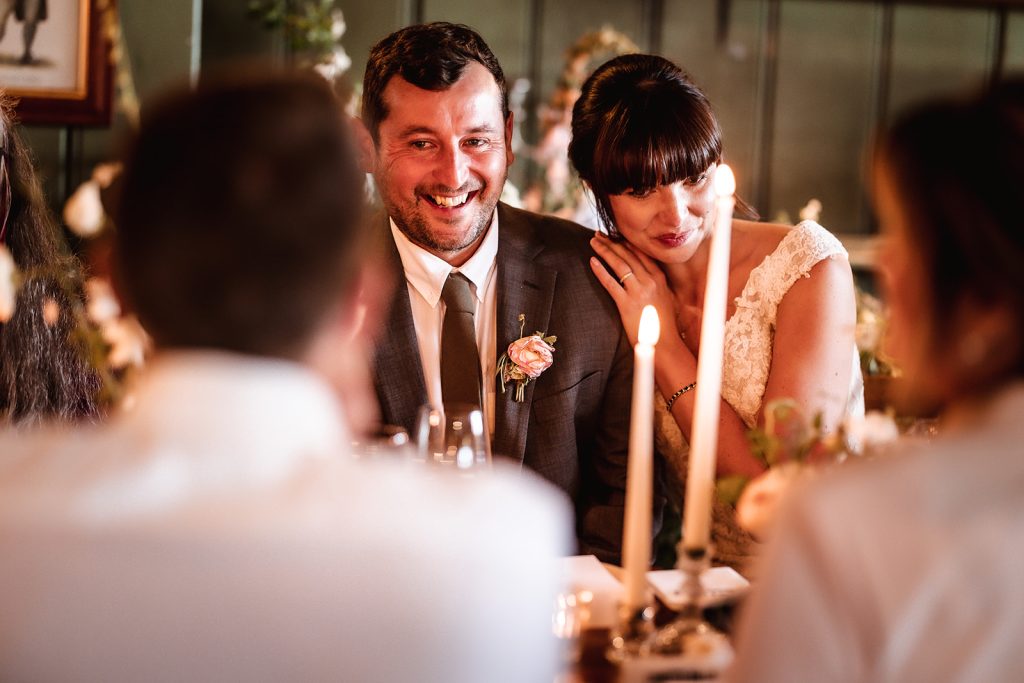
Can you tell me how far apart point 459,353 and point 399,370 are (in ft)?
0.46

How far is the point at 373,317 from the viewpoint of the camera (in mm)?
2285

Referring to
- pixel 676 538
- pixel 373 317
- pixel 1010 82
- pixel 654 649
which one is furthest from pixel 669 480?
pixel 1010 82

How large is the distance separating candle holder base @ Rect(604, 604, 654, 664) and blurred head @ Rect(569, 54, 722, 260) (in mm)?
1162

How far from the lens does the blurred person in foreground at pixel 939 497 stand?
2.64 feet

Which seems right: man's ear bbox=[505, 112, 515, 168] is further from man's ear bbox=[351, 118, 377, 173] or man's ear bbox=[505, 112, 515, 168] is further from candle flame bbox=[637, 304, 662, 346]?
candle flame bbox=[637, 304, 662, 346]

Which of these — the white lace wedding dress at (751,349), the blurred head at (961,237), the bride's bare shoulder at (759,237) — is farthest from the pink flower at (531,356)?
the blurred head at (961,237)

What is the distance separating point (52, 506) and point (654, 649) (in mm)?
716

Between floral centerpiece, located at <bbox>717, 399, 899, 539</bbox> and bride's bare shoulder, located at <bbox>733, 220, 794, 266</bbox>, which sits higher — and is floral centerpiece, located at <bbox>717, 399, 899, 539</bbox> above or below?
below

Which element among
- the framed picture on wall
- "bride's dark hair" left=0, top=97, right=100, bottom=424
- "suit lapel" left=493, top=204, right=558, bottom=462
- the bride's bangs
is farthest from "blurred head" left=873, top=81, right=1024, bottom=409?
the framed picture on wall

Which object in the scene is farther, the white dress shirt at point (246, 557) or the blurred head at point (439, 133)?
the blurred head at point (439, 133)

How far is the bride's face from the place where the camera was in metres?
2.28

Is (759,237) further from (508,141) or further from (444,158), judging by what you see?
(444,158)

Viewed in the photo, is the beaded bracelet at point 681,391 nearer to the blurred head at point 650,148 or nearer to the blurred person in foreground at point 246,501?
the blurred head at point 650,148

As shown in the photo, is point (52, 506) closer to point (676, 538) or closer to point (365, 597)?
point (365, 597)
